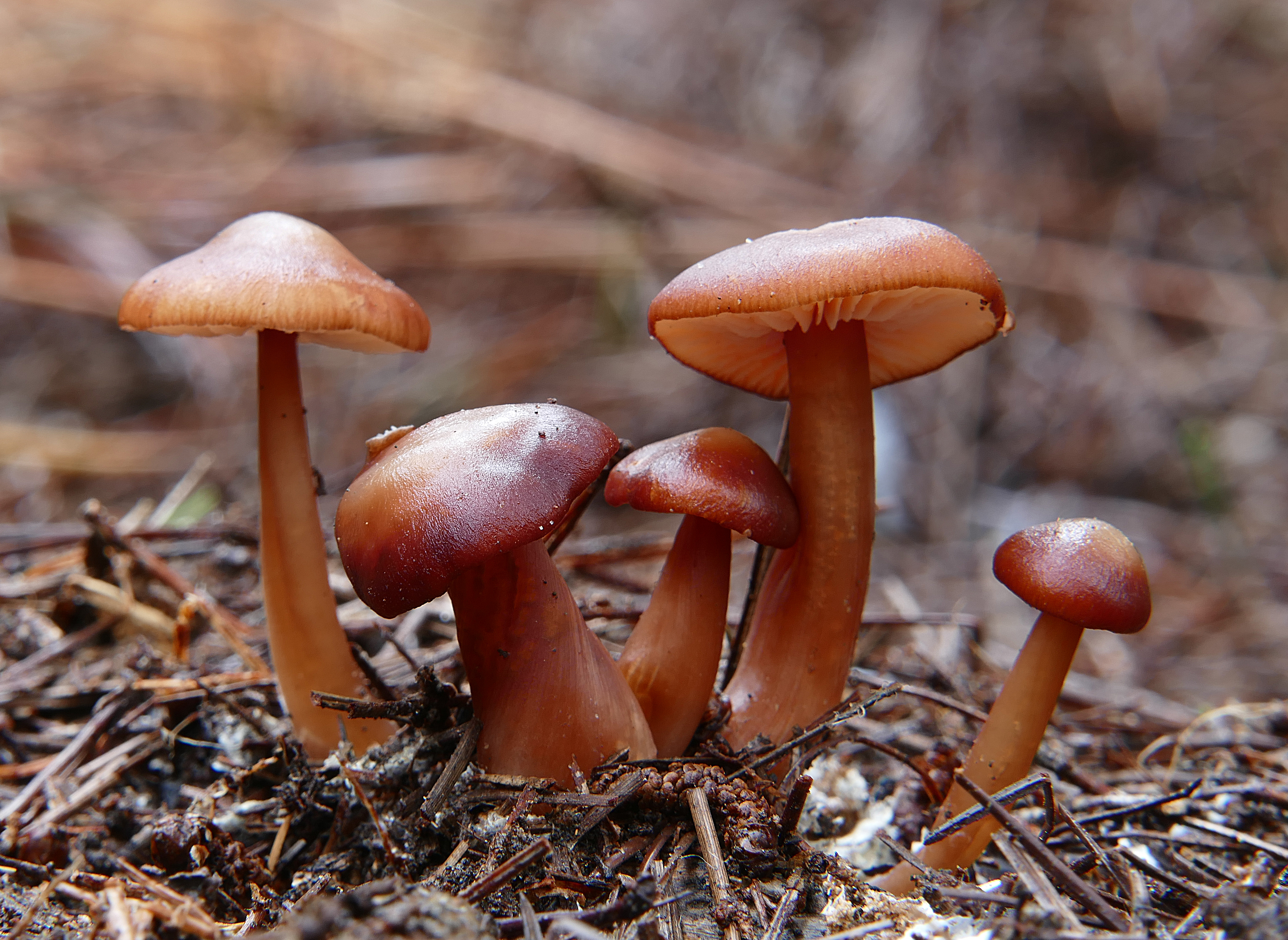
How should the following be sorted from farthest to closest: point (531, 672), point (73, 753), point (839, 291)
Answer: point (73, 753), point (531, 672), point (839, 291)

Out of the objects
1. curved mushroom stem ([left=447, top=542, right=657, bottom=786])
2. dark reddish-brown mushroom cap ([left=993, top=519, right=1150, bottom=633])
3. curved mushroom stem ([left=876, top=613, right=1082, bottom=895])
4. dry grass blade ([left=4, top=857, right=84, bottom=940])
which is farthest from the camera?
curved mushroom stem ([left=876, top=613, right=1082, bottom=895])

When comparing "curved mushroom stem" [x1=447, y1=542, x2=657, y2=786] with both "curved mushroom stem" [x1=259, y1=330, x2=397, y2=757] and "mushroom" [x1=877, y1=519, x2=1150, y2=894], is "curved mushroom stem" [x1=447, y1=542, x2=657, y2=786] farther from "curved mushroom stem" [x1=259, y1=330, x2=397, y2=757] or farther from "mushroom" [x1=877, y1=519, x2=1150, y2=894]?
"mushroom" [x1=877, y1=519, x2=1150, y2=894]

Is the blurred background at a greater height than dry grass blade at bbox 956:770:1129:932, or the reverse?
the blurred background

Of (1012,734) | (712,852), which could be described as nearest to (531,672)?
(712,852)

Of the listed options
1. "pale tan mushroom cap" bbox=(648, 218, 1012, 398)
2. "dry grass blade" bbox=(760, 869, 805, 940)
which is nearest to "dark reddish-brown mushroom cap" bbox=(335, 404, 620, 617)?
"pale tan mushroom cap" bbox=(648, 218, 1012, 398)

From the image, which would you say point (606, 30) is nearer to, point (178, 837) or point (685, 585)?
point (685, 585)

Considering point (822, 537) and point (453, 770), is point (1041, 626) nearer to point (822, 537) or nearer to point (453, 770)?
point (822, 537)

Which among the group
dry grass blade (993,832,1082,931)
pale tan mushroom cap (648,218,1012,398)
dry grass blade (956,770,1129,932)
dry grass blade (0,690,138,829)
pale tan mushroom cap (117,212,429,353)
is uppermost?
pale tan mushroom cap (648,218,1012,398)
